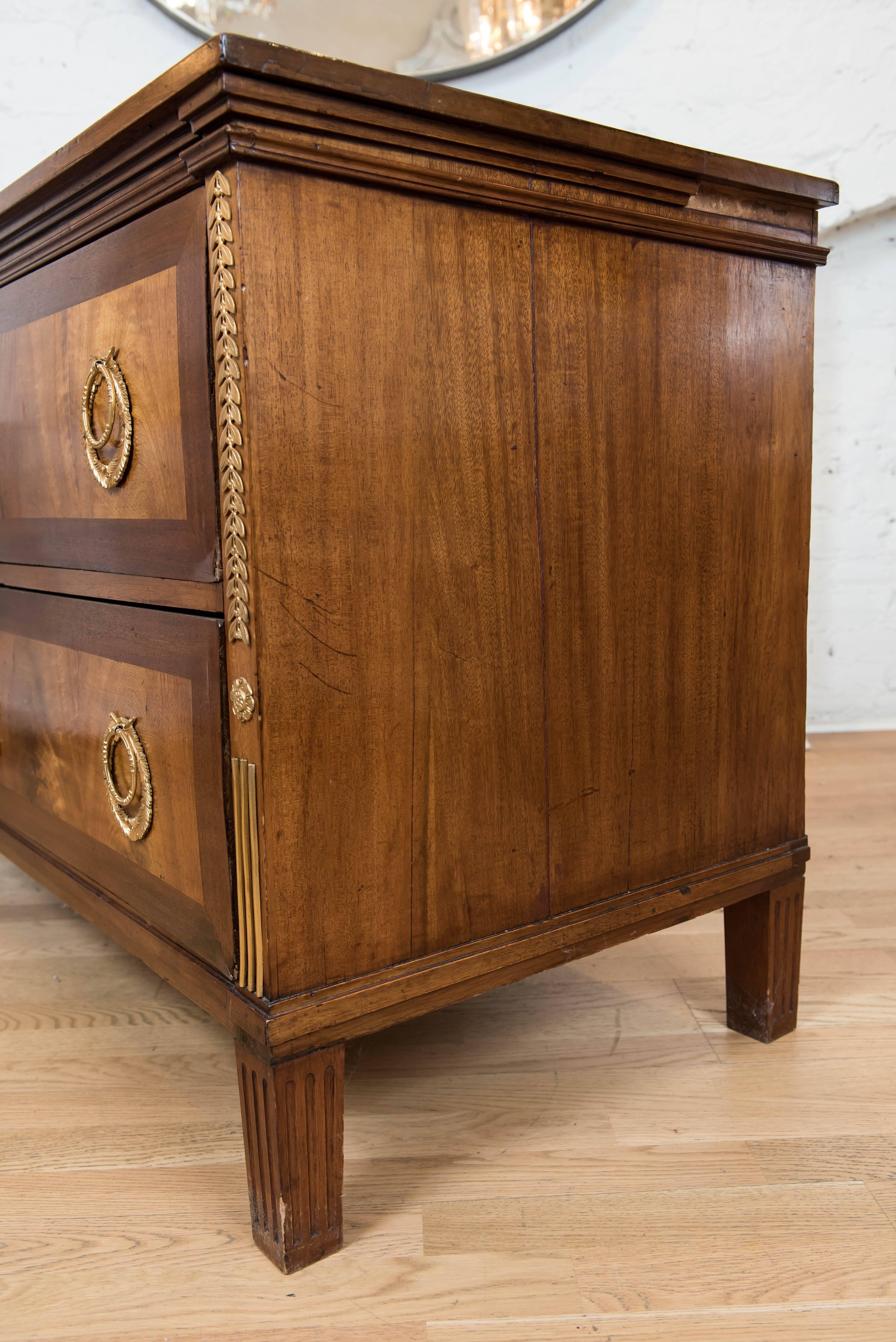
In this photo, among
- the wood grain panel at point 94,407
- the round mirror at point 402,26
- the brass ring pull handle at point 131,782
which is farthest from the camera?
the round mirror at point 402,26

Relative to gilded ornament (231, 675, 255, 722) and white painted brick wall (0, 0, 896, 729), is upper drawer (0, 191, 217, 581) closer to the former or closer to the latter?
gilded ornament (231, 675, 255, 722)

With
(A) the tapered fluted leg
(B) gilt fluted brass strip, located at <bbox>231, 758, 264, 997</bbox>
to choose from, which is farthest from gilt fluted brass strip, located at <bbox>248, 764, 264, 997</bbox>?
(A) the tapered fluted leg

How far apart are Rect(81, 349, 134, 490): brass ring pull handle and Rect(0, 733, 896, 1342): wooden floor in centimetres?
62

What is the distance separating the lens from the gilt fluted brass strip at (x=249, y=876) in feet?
2.53

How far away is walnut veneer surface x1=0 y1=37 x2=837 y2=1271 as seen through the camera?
75 cm

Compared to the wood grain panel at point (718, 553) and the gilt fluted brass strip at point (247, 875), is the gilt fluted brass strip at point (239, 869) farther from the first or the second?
the wood grain panel at point (718, 553)

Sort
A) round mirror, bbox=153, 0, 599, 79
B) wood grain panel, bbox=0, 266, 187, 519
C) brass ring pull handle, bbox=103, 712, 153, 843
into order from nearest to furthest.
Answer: wood grain panel, bbox=0, 266, 187, 519, brass ring pull handle, bbox=103, 712, 153, 843, round mirror, bbox=153, 0, 599, 79

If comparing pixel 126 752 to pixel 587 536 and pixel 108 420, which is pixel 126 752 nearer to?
pixel 108 420

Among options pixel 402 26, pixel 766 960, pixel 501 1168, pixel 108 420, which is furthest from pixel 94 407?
pixel 402 26

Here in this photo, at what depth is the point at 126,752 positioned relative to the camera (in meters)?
0.97

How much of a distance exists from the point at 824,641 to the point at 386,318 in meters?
2.23

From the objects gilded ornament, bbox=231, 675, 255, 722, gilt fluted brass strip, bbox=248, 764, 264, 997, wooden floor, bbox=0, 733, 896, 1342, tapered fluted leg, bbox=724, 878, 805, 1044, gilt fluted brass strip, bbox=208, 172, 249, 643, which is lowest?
wooden floor, bbox=0, 733, 896, 1342

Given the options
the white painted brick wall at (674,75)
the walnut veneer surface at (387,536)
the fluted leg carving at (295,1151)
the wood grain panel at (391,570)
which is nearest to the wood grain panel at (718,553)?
the walnut veneer surface at (387,536)

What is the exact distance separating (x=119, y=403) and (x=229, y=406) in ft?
0.63
